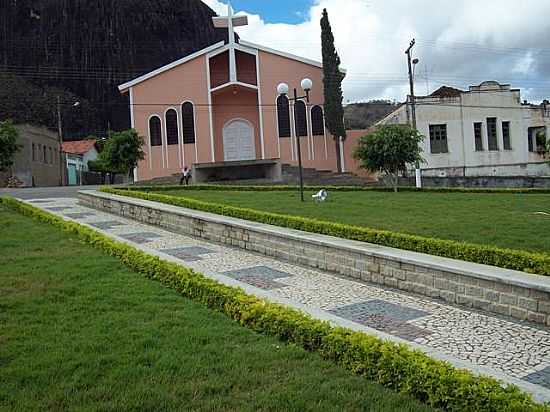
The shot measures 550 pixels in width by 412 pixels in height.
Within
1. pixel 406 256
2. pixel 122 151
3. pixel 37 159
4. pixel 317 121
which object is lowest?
pixel 406 256

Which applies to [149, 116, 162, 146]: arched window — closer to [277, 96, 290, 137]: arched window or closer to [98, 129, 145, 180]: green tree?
[277, 96, 290, 137]: arched window

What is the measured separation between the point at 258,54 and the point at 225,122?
14.9 feet

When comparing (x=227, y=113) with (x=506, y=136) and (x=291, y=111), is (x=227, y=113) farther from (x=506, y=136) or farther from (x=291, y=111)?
(x=506, y=136)

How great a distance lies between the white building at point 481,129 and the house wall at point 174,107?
36.7 ft

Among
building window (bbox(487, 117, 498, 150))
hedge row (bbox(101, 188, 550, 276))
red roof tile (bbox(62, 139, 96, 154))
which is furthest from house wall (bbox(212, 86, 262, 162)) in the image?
red roof tile (bbox(62, 139, 96, 154))

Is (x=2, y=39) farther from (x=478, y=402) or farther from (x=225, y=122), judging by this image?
(x=478, y=402)

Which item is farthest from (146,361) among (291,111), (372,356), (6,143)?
(291,111)

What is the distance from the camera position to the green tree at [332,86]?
32500 mm

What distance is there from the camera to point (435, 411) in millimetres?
3395

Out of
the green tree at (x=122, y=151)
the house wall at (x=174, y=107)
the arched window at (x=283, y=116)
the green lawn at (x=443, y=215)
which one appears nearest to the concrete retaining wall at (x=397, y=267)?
the green lawn at (x=443, y=215)

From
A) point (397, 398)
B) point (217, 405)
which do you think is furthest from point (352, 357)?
point (217, 405)

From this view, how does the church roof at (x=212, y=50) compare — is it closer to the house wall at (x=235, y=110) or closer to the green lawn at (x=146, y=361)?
the house wall at (x=235, y=110)

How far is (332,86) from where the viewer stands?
3272 centimetres

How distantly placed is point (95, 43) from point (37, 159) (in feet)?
146
